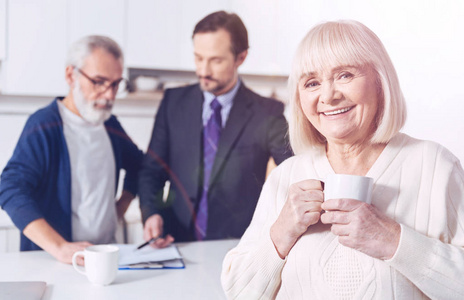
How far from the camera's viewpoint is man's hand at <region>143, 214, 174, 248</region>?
1403 mm

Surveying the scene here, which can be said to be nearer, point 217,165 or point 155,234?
point 155,234

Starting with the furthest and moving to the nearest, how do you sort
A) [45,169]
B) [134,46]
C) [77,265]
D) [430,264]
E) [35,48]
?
1. [134,46]
2. [35,48]
3. [45,169]
4. [77,265]
5. [430,264]

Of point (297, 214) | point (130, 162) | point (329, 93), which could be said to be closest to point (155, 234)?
point (130, 162)

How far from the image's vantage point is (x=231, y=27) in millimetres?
1925

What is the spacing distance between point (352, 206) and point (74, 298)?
667mm

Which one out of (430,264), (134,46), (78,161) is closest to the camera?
(430,264)

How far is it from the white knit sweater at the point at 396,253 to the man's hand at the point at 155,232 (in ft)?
1.67

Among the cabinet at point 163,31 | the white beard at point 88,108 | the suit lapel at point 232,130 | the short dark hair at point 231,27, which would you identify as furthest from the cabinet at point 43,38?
the suit lapel at point 232,130

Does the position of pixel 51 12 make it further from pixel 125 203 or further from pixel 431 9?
pixel 431 9

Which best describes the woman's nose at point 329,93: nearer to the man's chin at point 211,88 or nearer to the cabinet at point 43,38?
the man's chin at point 211,88

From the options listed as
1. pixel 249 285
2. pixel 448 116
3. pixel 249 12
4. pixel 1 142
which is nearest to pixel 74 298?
pixel 249 285

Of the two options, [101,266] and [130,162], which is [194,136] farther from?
[101,266]

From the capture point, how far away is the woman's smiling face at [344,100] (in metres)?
0.82

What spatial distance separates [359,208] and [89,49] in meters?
1.44
